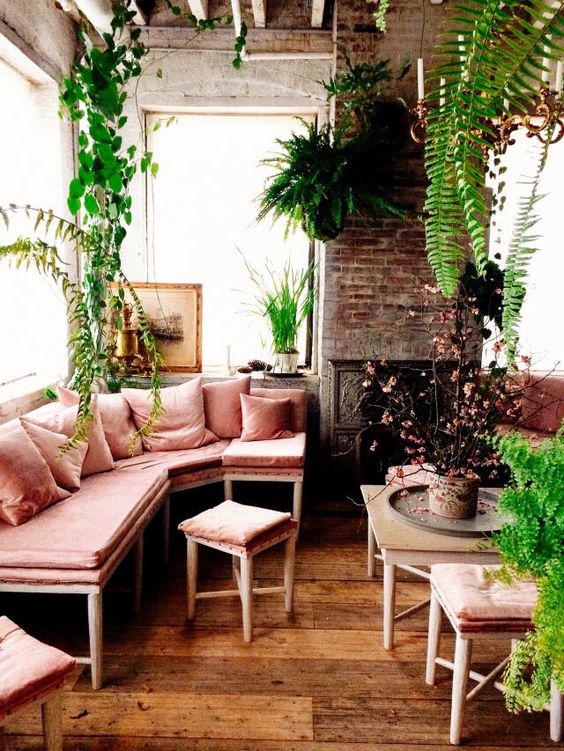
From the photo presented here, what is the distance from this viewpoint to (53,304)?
447 cm

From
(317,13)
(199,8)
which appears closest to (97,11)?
(199,8)

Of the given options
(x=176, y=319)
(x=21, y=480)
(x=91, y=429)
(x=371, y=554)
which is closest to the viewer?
(x=21, y=480)

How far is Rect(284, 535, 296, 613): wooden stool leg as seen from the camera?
3.04 m

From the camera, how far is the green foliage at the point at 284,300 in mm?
4832

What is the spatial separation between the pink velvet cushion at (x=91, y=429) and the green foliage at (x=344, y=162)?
1.79 meters

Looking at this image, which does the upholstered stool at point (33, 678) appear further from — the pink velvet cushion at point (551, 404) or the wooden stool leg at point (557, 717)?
the pink velvet cushion at point (551, 404)

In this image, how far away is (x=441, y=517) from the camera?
111 inches

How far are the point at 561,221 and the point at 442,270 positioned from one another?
5234mm

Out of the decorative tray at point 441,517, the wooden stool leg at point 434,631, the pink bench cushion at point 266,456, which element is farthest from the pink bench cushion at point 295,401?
the wooden stool leg at point 434,631

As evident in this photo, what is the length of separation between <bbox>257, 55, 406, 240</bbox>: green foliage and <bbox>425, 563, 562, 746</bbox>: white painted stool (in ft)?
8.13

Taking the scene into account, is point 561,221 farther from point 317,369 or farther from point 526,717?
point 526,717

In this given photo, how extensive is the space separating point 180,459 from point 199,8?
3.16 metres

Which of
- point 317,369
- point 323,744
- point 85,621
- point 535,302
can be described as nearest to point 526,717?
point 323,744

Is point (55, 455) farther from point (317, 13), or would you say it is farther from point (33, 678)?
point (317, 13)
